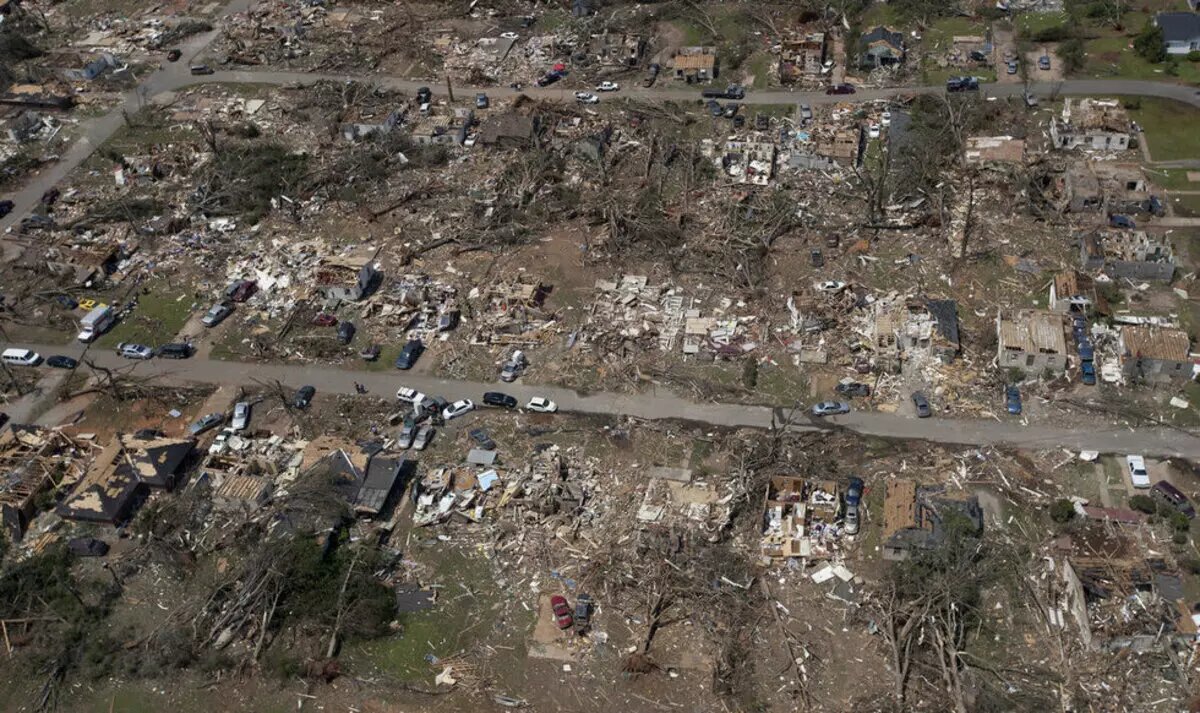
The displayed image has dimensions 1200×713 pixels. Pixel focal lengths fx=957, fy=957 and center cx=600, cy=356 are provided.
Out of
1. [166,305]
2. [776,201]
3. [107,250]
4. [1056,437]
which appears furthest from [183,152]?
[1056,437]

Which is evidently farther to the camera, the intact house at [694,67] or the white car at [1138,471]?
the intact house at [694,67]

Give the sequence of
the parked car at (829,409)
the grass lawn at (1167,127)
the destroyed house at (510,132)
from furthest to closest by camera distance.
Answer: the destroyed house at (510,132) < the grass lawn at (1167,127) < the parked car at (829,409)

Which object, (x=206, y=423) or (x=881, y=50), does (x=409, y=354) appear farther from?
(x=881, y=50)

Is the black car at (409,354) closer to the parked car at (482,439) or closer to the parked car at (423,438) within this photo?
the parked car at (423,438)

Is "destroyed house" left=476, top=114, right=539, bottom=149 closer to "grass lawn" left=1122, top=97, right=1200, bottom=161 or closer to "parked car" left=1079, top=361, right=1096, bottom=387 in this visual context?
"parked car" left=1079, top=361, right=1096, bottom=387

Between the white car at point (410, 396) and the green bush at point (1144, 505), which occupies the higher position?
the white car at point (410, 396)

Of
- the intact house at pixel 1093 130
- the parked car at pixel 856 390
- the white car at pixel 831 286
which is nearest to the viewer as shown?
the parked car at pixel 856 390

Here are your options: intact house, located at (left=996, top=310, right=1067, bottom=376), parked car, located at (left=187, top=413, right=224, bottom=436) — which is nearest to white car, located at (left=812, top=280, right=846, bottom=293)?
intact house, located at (left=996, top=310, right=1067, bottom=376)

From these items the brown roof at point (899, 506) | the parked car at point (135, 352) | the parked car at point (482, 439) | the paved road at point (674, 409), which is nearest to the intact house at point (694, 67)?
the paved road at point (674, 409)
